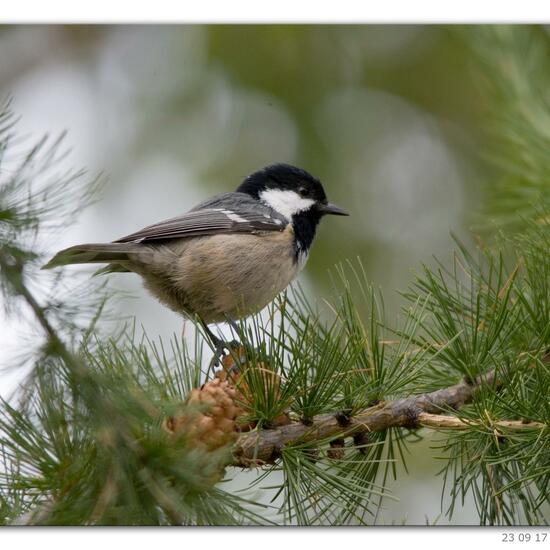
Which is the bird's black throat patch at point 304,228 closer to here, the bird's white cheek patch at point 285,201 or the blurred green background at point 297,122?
the bird's white cheek patch at point 285,201

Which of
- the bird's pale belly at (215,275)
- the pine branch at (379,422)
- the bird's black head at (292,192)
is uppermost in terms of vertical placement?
the bird's black head at (292,192)

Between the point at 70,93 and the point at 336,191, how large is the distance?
122 centimetres

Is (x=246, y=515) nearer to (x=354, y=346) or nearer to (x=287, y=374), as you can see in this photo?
(x=287, y=374)

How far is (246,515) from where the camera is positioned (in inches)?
47.1

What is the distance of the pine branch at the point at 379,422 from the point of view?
1.32 meters

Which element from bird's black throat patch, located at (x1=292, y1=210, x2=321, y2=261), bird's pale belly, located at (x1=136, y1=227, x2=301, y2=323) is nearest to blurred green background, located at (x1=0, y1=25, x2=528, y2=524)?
bird's pale belly, located at (x1=136, y1=227, x2=301, y2=323)

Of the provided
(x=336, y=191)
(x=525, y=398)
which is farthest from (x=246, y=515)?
(x=336, y=191)

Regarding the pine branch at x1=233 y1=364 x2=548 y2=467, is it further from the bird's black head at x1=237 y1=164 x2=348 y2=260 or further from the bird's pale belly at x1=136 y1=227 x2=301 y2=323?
the bird's black head at x1=237 y1=164 x2=348 y2=260

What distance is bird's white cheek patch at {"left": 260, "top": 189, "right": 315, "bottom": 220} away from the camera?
2.41 metres

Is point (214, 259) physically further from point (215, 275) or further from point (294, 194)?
point (294, 194)

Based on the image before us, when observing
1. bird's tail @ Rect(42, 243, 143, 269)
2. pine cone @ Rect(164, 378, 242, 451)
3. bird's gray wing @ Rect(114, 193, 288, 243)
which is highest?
bird's gray wing @ Rect(114, 193, 288, 243)

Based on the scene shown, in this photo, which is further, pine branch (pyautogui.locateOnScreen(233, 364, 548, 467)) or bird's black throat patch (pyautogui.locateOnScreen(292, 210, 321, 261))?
bird's black throat patch (pyautogui.locateOnScreen(292, 210, 321, 261))

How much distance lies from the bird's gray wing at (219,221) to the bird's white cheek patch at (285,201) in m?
0.06

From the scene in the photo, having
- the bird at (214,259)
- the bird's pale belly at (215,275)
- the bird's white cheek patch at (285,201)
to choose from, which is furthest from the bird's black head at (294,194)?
the bird's pale belly at (215,275)
